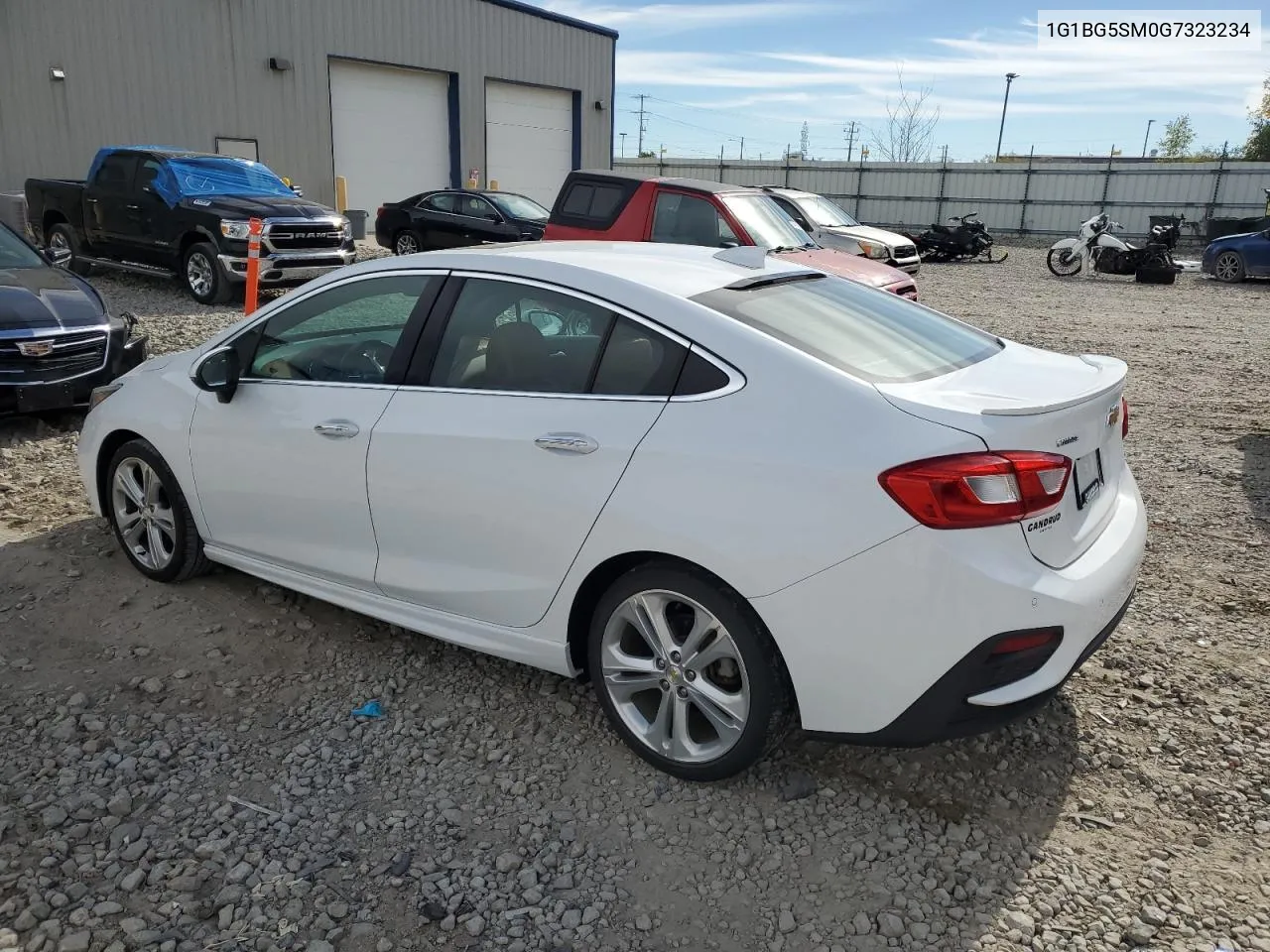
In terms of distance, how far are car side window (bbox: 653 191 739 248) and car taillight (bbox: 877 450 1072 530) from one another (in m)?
8.05

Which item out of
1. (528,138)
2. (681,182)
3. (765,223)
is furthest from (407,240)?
(528,138)

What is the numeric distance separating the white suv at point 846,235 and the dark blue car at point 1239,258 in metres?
7.10

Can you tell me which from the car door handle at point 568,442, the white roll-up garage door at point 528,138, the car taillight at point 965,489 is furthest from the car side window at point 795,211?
the white roll-up garage door at point 528,138

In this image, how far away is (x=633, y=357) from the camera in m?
3.08

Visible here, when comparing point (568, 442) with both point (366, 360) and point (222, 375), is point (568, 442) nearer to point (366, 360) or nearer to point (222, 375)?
point (366, 360)

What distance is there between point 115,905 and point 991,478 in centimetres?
257

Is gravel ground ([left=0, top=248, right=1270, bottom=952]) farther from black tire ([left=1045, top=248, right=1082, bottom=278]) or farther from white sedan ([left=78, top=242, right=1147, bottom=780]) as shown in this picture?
black tire ([left=1045, top=248, right=1082, bottom=278])

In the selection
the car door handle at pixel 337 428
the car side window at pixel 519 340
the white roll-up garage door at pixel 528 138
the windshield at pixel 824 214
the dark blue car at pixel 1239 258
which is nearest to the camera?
the car side window at pixel 519 340

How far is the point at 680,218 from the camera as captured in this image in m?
10.6

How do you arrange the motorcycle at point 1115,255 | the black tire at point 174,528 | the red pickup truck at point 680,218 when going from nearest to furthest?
the black tire at point 174,528 → the red pickup truck at point 680,218 → the motorcycle at point 1115,255

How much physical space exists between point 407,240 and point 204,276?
6670 mm

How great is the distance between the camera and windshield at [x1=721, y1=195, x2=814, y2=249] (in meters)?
10.5

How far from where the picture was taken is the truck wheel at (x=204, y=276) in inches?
469

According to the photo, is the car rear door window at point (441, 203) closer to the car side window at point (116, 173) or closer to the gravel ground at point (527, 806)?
the car side window at point (116, 173)
